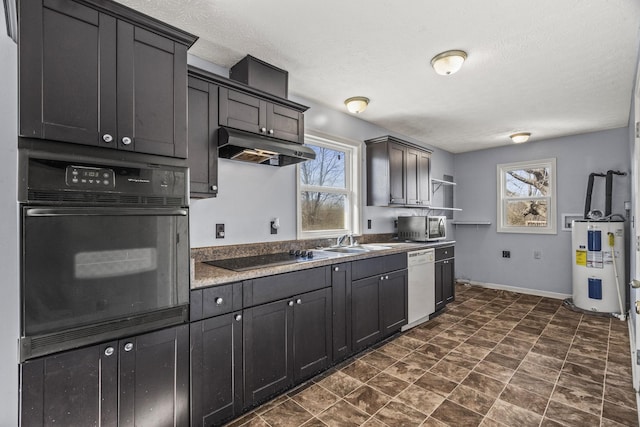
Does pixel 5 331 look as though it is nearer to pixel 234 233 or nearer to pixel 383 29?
pixel 234 233

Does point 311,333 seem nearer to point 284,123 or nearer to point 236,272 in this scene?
point 236,272

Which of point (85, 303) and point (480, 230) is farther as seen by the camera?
point (480, 230)

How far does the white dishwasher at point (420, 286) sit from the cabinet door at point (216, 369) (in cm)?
207

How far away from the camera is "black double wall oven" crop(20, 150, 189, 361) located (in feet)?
4.07

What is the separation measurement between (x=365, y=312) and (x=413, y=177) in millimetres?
2065

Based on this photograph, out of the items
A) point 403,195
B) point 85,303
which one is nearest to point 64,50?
point 85,303

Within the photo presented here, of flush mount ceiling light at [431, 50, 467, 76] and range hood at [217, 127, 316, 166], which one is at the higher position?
flush mount ceiling light at [431, 50, 467, 76]

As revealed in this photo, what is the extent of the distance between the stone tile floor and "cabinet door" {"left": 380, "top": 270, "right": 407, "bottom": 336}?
164 millimetres

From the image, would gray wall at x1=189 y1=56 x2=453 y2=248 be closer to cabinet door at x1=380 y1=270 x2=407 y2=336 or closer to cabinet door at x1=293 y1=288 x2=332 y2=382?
cabinet door at x1=293 y1=288 x2=332 y2=382

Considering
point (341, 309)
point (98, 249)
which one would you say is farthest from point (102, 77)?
point (341, 309)

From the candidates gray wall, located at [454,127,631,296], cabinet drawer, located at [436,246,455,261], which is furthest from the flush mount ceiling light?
gray wall, located at [454,127,631,296]

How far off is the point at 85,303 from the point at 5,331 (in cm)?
46

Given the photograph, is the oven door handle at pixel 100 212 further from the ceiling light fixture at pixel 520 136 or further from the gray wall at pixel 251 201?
the ceiling light fixture at pixel 520 136

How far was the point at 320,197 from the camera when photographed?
343 cm
